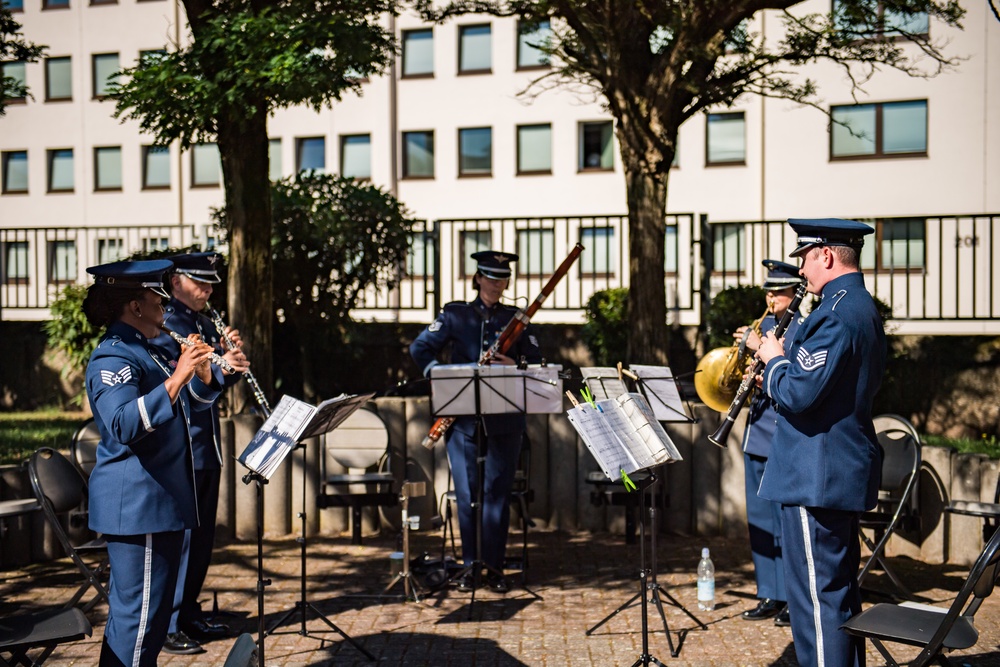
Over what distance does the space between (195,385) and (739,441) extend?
5.15 m

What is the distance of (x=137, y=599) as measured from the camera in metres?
4.95

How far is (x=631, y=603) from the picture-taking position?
734 cm

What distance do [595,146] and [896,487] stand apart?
2154 centimetres

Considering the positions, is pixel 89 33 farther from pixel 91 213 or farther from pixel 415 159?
pixel 415 159

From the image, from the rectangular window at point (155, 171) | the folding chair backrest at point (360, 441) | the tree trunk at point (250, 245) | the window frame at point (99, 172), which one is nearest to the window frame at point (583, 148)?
the rectangular window at point (155, 171)

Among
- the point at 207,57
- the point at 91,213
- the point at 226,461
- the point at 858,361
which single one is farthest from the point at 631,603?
the point at 91,213

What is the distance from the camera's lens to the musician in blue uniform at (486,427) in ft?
26.5

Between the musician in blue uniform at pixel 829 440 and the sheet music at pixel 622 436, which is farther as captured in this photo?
the sheet music at pixel 622 436

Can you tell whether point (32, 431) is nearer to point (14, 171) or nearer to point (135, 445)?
point (135, 445)

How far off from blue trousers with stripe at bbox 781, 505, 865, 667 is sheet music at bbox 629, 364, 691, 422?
6.39 feet

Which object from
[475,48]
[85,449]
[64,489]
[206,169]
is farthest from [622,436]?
[206,169]

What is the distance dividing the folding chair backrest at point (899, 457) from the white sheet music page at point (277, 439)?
13.9 feet

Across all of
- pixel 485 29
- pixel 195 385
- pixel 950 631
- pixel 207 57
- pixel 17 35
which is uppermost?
pixel 485 29

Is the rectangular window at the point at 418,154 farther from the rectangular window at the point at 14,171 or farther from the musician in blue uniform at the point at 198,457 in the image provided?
the musician in blue uniform at the point at 198,457
